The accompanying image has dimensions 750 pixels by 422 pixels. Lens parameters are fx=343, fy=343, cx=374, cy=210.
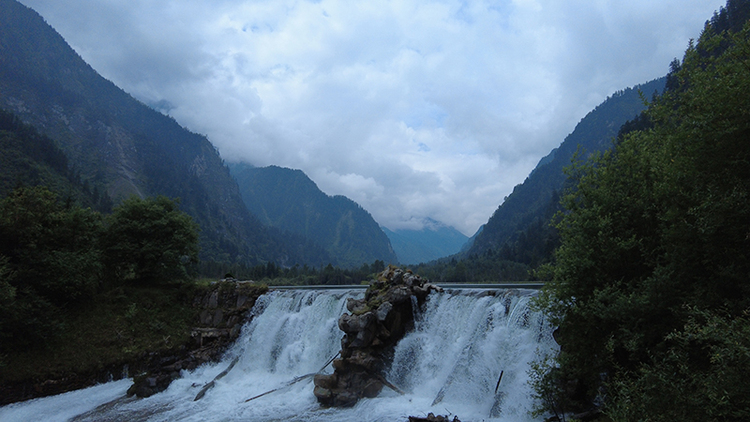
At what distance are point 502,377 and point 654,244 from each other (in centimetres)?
838

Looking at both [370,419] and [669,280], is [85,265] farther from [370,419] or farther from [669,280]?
[669,280]

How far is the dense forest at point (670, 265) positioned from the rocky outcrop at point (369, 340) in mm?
8192

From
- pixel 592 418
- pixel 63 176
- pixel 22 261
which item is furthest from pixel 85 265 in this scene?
pixel 63 176

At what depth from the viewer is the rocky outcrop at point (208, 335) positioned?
21781 millimetres

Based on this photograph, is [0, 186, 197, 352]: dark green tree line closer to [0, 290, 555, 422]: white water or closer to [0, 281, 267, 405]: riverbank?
[0, 281, 267, 405]: riverbank

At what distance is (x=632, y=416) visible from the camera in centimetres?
819

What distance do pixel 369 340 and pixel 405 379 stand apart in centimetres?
279

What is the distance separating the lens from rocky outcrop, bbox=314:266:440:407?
1802 cm

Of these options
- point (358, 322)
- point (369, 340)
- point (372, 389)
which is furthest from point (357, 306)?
point (372, 389)

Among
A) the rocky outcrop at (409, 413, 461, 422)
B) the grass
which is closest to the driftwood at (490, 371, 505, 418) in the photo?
the rocky outcrop at (409, 413, 461, 422)

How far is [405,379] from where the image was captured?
1858 centimetres

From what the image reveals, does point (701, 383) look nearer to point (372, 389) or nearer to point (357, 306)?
point (372, 389)

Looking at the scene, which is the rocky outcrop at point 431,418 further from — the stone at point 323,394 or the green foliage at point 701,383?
the green foliage at point 701,383

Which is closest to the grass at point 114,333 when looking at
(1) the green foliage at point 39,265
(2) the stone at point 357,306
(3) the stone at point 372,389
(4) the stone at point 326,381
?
(1) the green foliage at point 39,265
